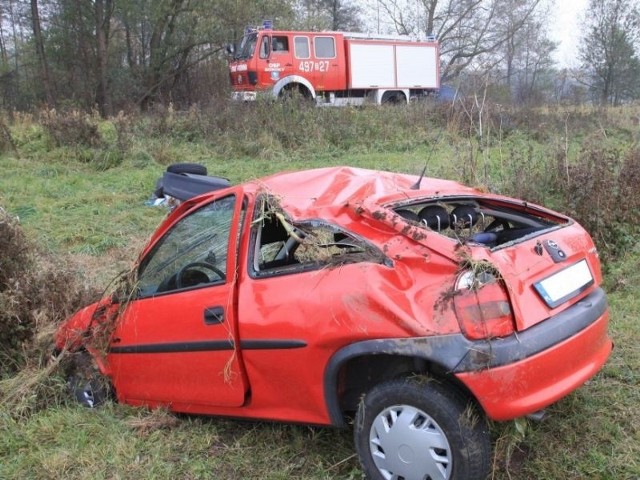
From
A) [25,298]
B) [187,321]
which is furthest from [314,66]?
[187,321]

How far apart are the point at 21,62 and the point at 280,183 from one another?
1225 inches

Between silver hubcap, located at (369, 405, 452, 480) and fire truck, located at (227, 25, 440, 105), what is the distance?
47.6 ft

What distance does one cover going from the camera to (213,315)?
3.08 m

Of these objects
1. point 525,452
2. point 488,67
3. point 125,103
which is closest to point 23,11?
point 125,103

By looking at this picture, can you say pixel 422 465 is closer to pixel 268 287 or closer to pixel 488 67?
pixel 268 287

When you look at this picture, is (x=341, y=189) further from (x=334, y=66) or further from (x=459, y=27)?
(x=459, y=27)

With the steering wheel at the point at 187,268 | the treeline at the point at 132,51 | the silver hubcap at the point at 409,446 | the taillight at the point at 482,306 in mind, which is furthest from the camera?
the treeline at the point at 132,51

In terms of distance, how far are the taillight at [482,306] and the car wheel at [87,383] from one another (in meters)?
2.62

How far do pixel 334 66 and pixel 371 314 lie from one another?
1993cm

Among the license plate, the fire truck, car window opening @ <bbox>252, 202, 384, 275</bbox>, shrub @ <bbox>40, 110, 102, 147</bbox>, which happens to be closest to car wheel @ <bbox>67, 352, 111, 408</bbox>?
car window opening @ <bbox>252, 202, 384, 275</bbox>

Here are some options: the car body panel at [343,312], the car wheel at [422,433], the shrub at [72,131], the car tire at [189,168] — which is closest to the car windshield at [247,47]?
the shrub at [72,131]

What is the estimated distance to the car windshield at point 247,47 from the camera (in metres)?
19.7

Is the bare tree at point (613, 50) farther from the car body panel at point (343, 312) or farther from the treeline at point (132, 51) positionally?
the car body panel at point (343, 312)

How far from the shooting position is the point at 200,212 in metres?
3.52
